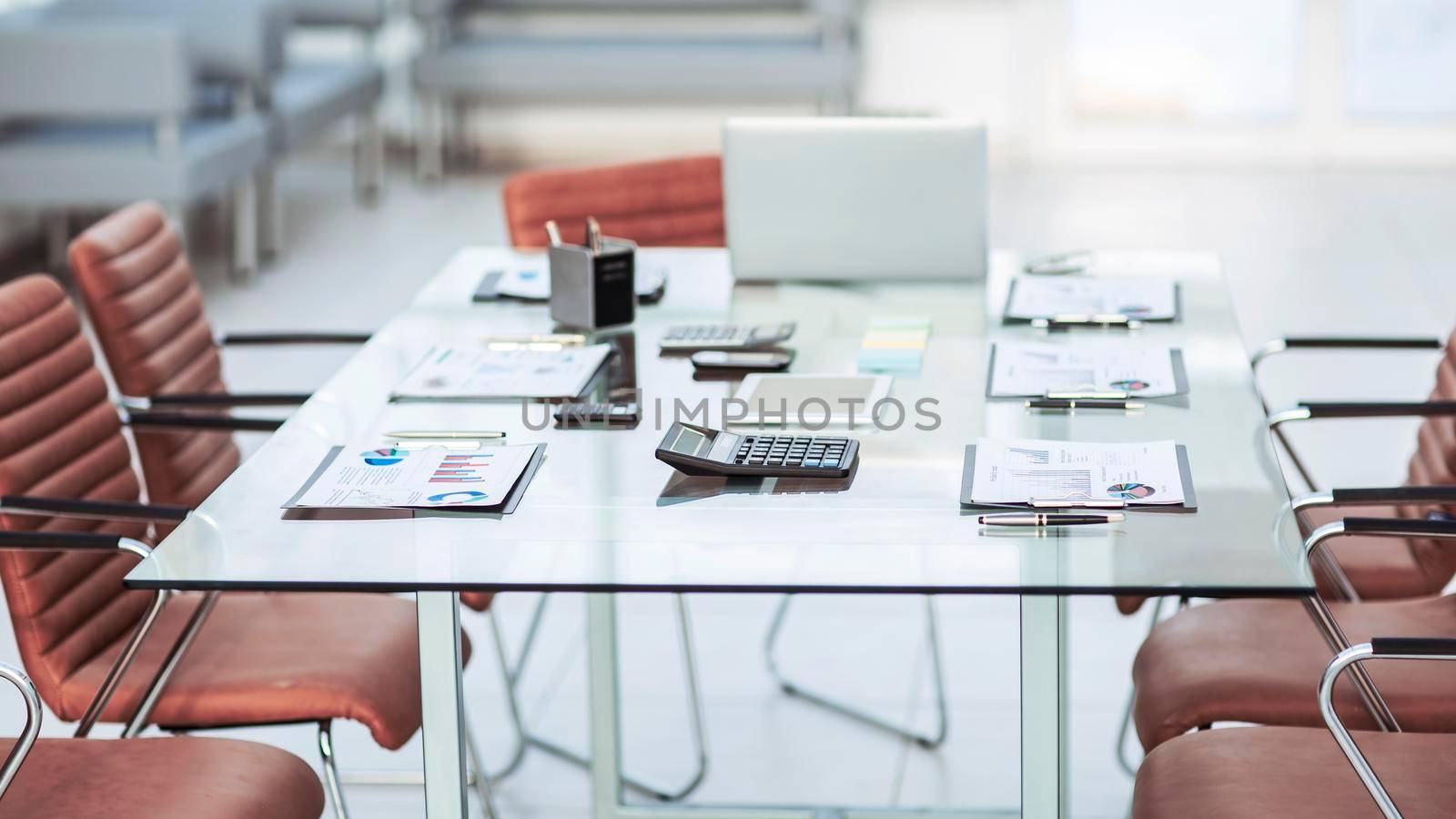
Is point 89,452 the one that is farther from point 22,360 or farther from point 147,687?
point 147,687

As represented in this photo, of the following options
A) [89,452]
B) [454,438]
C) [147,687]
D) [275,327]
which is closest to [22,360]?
[89,452]

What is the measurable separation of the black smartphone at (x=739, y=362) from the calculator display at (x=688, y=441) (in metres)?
0.39

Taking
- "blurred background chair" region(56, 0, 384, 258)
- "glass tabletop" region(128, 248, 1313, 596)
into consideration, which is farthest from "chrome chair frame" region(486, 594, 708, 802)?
"blurred background chair" region(56, 0, 384, 258)

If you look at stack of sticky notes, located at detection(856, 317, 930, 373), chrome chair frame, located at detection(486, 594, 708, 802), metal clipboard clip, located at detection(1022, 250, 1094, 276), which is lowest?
chrome chair frame, located at detection(486, 594, 708, 802)

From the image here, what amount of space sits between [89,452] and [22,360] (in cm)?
17

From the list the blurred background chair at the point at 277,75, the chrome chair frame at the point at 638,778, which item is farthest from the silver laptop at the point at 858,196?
the blurred background chair at the point at 277,75

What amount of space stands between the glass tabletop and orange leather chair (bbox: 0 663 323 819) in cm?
30

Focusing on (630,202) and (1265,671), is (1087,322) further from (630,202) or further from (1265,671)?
(630,202)

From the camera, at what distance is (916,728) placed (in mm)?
2877

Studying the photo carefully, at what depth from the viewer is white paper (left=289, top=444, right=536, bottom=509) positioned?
5.77 feet

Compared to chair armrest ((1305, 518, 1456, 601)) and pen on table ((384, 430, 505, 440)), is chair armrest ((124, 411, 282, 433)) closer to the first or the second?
pen on table ((384, 430, 505, 440))

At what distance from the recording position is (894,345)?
2340mm

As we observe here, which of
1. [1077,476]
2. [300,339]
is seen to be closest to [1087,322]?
[1077,476]

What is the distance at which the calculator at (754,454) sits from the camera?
180 centimetres
